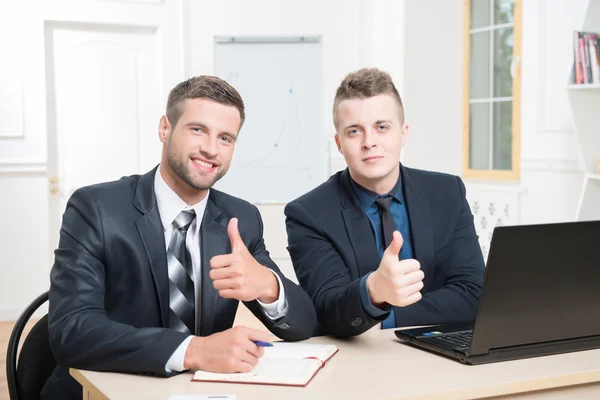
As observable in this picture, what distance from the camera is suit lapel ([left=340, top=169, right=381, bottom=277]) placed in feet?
6.75

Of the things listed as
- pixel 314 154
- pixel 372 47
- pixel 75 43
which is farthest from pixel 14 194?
pixel 372 47

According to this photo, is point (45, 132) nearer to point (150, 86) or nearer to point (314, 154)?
A: point (150, 86)

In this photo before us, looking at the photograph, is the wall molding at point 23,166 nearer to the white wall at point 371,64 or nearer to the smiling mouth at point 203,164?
the white wall at point 371,64

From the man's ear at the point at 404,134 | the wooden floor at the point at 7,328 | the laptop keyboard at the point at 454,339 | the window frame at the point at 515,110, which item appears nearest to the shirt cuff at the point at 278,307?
the laptop keyboard at the point at 454,339

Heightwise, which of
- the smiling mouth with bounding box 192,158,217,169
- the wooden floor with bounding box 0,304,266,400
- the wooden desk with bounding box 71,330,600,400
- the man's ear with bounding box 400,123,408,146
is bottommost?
the wooden floor with bounding box 0,304,266,400

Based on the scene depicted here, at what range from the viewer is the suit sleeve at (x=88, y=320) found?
148 centimetres

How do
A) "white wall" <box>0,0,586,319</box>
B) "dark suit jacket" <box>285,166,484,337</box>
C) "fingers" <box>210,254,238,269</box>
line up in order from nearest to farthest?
"fingers" <box>210,254,238,269</box> → "dark suit jacket" <box>285,166,484,337</box> → "white wall" <box>0,0,586,319</box>

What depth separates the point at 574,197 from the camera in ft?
15.1

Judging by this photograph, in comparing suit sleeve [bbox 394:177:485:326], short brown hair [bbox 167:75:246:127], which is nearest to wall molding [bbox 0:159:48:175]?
short brown hair [bbox 167:75:246:127]

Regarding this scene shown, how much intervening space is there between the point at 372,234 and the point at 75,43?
14.4 feet

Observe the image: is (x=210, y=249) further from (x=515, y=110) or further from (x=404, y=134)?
(x=515, y=110)

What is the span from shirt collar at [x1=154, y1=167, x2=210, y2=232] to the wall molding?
4.01m

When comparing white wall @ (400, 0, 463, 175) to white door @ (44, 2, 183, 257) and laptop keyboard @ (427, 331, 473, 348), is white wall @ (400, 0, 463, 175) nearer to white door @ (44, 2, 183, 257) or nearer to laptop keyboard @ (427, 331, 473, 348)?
white door @ (44, 2, 183, 257)

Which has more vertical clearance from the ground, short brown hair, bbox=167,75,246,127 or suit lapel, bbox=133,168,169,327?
short brown hair, bbox=167,75,246,127
